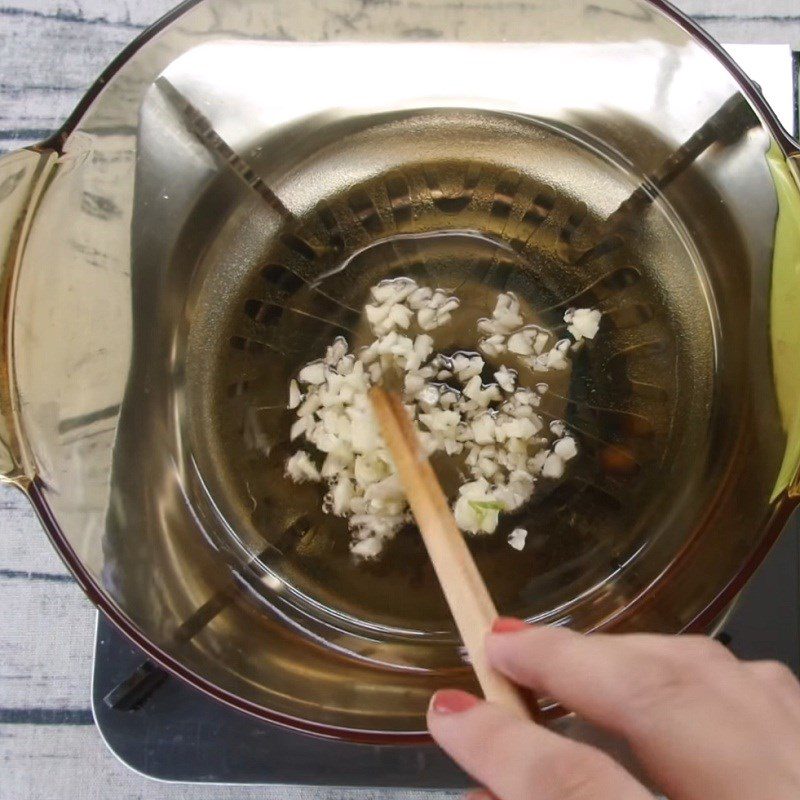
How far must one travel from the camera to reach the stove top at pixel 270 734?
637 millimetres

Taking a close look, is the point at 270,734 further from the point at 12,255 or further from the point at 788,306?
the point at 788,306

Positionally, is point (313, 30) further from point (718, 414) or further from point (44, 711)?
point (44, 711)

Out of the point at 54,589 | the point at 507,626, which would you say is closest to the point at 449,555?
the point at 507,626

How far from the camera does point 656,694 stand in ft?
1.42

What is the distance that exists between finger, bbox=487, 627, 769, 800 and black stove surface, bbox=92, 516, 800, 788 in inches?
8.3

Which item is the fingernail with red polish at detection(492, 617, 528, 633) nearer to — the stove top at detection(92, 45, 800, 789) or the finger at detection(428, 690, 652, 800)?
the finger at detection(428, 690, 652, 800)

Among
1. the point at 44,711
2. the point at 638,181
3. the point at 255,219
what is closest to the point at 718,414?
the point at 638,181

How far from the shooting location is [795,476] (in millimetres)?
544

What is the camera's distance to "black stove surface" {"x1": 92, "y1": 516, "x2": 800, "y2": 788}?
637 millimetres

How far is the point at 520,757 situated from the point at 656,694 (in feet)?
0.31

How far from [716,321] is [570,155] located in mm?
215

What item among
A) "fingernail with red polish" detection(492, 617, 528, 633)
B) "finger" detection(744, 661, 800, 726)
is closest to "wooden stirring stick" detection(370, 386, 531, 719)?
"fingernail with red polish" detection(492, 617, 528, 633)

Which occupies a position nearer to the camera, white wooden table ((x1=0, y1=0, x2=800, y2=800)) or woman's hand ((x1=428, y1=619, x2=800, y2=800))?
woman's hand ((x1=428, y1=619, x2=800, y2=800))

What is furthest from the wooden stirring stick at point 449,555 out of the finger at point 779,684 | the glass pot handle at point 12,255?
the glass pot handle at point 12,255
